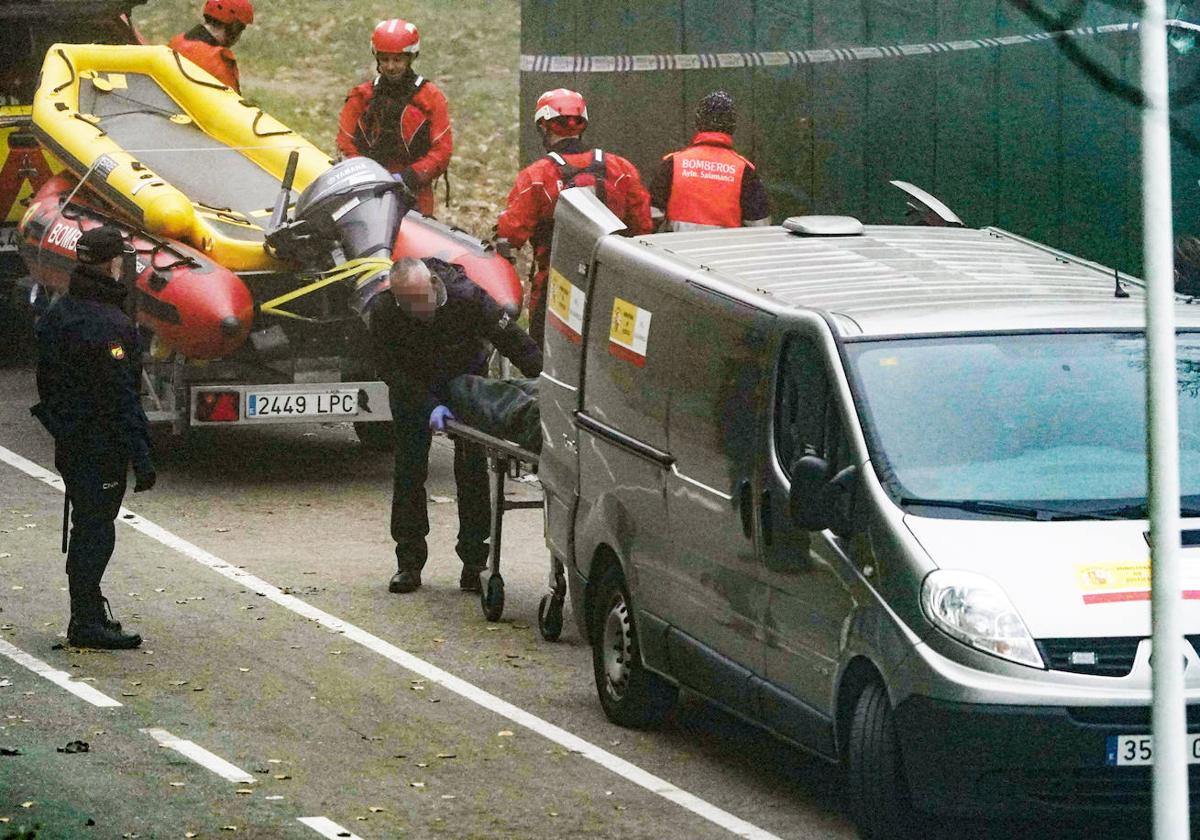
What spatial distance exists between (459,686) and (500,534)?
3.98 feet

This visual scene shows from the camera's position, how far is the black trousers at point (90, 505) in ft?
34.3

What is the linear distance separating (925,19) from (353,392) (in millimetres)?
4467

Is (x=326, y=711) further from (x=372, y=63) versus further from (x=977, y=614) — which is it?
(x=372, y=63)

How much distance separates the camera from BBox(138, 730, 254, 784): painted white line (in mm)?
8562

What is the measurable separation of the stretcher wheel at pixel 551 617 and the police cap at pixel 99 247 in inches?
98.0

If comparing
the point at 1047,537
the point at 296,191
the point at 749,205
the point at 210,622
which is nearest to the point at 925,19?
the point at 749,205

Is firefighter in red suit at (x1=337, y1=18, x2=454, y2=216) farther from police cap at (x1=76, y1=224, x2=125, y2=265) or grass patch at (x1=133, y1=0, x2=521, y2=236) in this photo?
grass patch at (x1=133, y1=0, x2=521, y2=236)

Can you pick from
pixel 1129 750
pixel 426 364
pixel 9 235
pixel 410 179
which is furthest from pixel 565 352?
pixel 9 235

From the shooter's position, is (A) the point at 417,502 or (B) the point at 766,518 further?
(A) the point at 417,502

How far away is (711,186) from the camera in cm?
1422

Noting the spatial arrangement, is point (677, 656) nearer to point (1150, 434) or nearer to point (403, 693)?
point (403, 693)

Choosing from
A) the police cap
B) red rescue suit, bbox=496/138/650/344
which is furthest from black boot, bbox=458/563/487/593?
the police cap

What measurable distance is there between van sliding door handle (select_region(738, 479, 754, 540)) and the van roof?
0.64 meters

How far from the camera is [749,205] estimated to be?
14.3 meters
